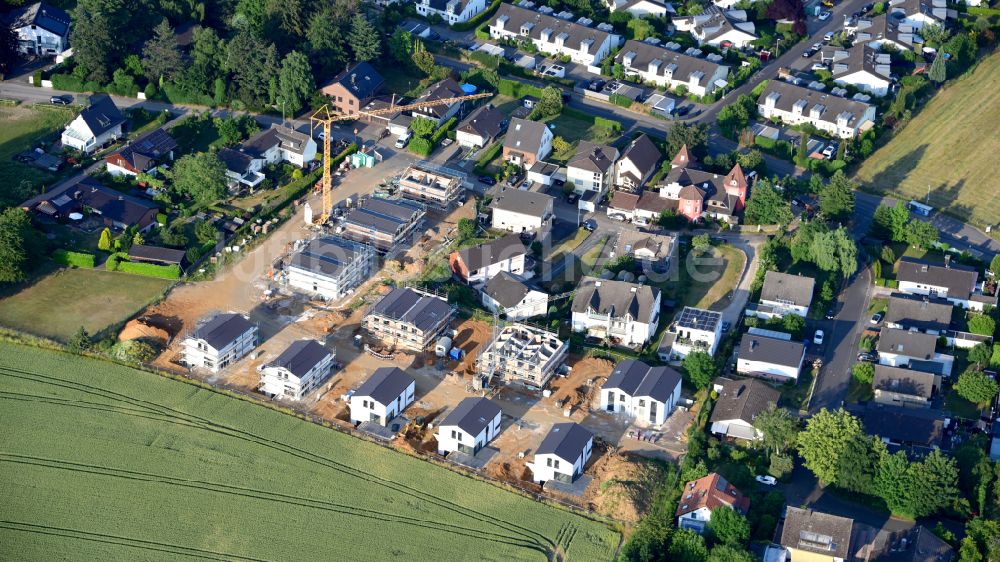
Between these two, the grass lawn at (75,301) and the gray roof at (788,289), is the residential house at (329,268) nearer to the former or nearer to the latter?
the grass lawn at (75,301)

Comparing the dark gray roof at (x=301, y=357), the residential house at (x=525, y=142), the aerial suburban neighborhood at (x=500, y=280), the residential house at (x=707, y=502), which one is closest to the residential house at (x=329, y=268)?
the aerial suburban neighborhood at (x=500, y=280)

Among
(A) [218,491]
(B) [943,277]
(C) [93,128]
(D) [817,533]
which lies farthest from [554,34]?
(D) [817,533]

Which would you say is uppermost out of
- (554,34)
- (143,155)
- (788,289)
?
(143,155)

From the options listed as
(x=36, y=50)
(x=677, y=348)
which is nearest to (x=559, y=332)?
(x=677, y=348)

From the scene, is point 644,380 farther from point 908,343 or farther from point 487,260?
point 908,343

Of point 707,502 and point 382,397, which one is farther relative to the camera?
point 382,397

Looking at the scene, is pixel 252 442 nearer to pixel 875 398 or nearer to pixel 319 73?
pixel 875 398

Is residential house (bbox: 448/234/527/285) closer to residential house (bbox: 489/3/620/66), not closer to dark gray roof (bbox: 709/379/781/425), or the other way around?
dark gray roof (bbox: 709/379/781/425)

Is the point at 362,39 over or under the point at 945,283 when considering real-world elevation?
over
